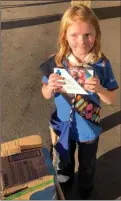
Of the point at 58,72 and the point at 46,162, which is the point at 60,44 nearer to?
the point at 58,72

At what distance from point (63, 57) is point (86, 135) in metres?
0.63

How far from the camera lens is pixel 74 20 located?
2592 mm

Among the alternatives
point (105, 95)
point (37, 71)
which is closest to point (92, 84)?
point (105, 95)

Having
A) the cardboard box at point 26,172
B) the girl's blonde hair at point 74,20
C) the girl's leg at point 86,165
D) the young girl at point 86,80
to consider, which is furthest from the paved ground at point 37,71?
the girl's blonde hair at point 74,20

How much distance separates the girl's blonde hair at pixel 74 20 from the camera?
261 cm

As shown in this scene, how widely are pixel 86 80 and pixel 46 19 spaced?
540cm

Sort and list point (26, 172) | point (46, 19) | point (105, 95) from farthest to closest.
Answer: point (46, 19) → point (105, 95) → point (26, 172)

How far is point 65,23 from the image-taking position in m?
2.64

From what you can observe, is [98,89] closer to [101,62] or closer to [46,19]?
[101,62]

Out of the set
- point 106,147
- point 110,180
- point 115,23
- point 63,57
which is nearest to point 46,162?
point 63,57

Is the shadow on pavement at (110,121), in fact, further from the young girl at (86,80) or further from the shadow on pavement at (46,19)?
the shadow on pavement at (46,19)

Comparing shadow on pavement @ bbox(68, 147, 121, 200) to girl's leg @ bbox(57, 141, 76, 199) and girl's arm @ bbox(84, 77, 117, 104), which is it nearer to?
girl's leg @ bbox(57, 141, 76, 199)

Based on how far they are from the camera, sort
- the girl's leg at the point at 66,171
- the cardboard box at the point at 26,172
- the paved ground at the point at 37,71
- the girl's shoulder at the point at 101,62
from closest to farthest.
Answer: the cardboard box at the point at 26,172 → the girl's shoulder at the point at 101,62 → the girl's leg at the point at 66,171 → the paved ground at the point at 37,71

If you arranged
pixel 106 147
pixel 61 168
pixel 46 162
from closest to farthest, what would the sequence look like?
pixel 46 162, pixel 61 168, pixel 106 147
